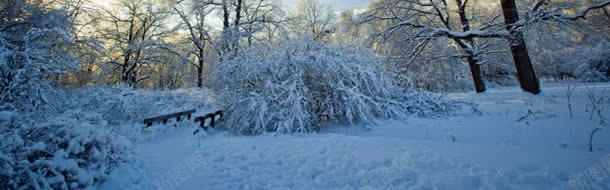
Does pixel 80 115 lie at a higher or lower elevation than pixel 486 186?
higher

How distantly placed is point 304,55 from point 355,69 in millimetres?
1531

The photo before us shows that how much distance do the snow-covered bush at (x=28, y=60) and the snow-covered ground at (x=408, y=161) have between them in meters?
2.95

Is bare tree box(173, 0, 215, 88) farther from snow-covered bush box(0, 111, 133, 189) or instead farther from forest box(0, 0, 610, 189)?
snow-covered bush box(0, 111, 133, 189)

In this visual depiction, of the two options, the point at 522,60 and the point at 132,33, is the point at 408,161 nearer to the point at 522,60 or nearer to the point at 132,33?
the point at 522,60

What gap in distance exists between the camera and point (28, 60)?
4.96 m

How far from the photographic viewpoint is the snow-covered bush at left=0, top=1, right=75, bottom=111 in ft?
16.2

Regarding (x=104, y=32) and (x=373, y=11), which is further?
(x=104, y=32)

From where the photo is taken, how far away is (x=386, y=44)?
1309cm

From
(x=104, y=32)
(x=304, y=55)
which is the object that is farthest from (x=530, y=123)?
(x=104, y=32)

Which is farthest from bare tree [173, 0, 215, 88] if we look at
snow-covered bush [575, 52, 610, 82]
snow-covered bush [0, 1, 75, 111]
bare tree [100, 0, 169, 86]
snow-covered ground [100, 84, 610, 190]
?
snow-covered bush [575, 52, 610, 82]

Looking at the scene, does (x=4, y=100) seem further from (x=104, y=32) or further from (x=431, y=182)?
(x=104, y=32)

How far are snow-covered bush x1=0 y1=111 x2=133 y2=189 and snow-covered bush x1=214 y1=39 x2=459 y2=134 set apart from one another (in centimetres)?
358

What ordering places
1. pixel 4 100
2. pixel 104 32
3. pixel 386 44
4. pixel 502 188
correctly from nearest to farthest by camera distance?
1. pixel 502 188
2. pixel 4 100
3. pixel 386 44
4. pixel 104 32

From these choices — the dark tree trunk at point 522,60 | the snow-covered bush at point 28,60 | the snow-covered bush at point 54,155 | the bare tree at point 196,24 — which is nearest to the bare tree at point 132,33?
the bare tree at point 196,24
